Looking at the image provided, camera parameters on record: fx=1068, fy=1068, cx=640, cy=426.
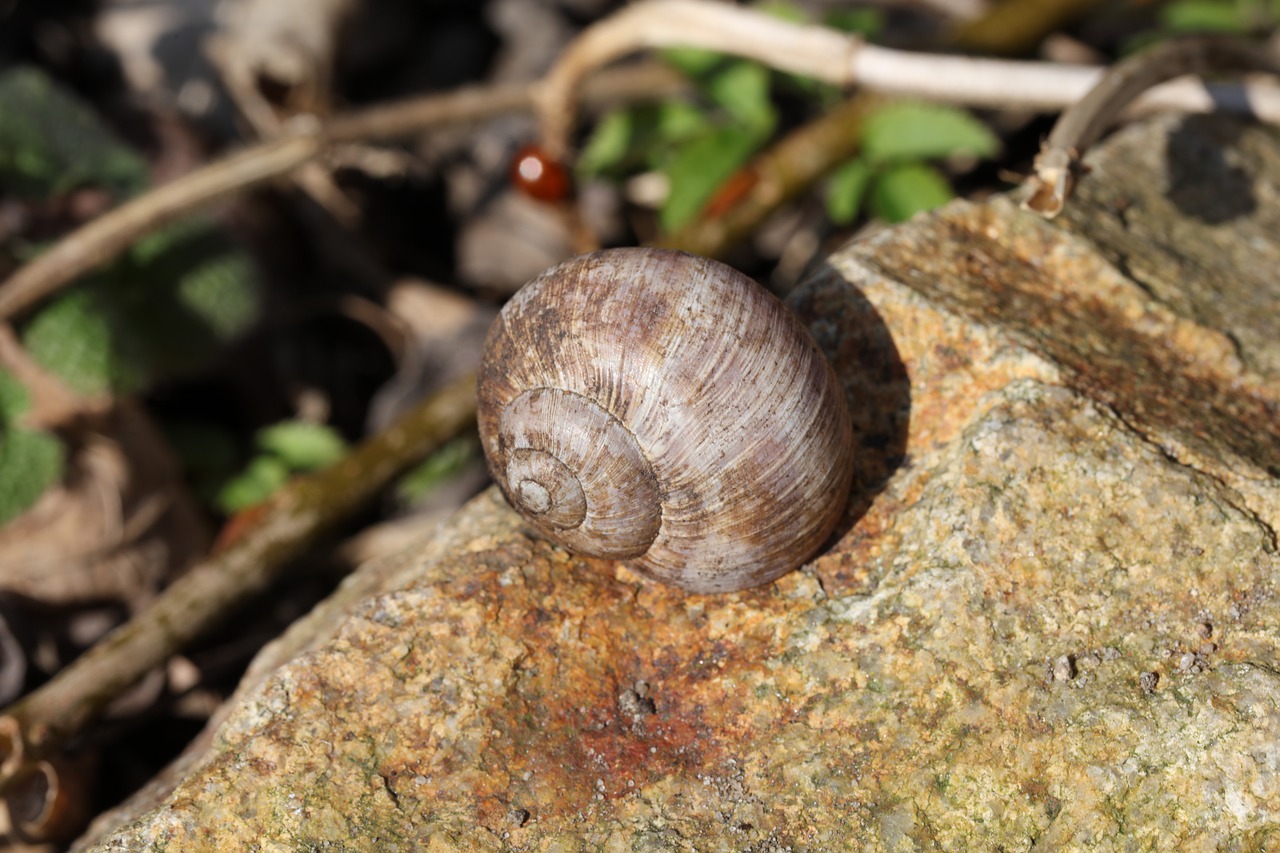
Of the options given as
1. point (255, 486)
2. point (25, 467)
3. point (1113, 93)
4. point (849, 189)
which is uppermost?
point (1113, 93)

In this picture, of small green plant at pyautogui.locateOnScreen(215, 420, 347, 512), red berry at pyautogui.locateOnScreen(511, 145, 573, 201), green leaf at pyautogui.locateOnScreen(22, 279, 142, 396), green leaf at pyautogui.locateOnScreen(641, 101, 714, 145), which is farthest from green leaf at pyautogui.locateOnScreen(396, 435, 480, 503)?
green leaf at pyautogui.locateOnScreen(641, 101, 714, 145)

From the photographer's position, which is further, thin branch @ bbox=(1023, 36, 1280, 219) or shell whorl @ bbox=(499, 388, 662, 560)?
thin branch @ bbox=(1023, 36, 1280, 219)

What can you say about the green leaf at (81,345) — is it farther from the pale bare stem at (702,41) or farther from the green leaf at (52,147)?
the pale bare stem at (702,41)

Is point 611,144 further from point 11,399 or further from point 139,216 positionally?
point 11,399

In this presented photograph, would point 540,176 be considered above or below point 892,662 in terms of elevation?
below

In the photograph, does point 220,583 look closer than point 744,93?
Yes

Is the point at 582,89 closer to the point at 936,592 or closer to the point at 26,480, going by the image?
the point at 26,480

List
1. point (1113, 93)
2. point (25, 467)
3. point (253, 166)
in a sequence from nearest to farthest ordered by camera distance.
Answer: point (1113, 93)
point (25, 467)
point (253, 166)

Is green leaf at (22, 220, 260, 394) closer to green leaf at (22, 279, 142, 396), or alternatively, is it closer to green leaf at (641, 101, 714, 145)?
green leaf at (22, 279, 142, 396)

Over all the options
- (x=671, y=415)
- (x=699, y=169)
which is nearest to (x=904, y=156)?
(x=699, y=169)
